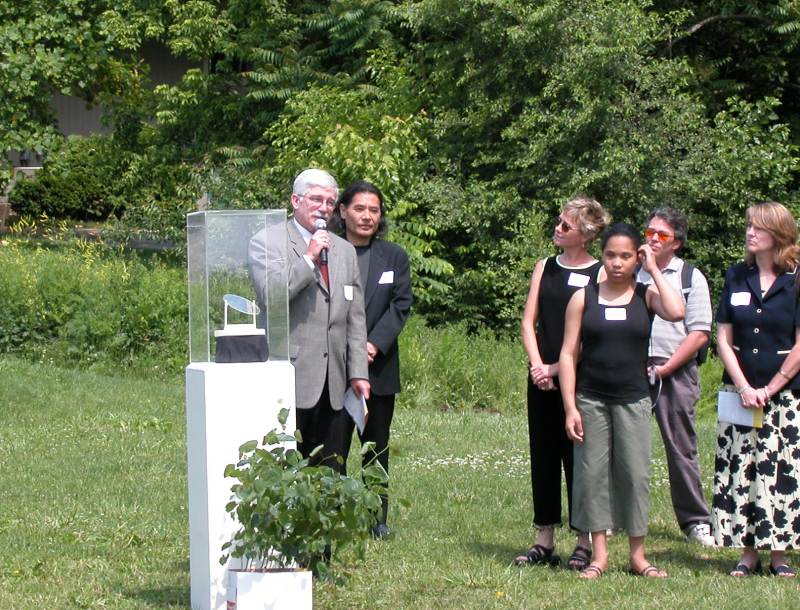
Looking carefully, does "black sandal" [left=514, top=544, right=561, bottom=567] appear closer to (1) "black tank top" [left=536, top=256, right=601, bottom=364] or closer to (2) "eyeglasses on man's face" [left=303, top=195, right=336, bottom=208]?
(1) "black tank top" [left=536, top=256, right=601, bottom=364]

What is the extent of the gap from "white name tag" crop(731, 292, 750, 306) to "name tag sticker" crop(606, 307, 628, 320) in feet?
2.44

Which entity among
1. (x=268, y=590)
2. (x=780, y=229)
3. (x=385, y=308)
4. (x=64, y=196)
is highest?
(x=64, y=196)

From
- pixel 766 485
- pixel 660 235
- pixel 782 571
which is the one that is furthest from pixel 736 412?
pixel 660 235

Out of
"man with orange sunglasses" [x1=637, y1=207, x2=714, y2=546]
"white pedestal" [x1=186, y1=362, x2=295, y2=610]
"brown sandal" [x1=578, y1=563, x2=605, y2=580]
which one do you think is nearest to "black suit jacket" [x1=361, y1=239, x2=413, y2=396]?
"man with orange sunglasses" [x1=637, y1=207, x2=714, y2=546]

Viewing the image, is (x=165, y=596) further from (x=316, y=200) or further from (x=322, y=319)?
(x=316, y=200)

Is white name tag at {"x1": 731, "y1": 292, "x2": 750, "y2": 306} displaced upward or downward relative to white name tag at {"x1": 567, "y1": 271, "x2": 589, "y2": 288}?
downward

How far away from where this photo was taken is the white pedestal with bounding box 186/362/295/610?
222 inches

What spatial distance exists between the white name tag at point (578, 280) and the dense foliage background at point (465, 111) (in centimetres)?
1017

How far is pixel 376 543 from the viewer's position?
24.4 ft

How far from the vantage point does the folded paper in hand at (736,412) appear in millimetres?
6777

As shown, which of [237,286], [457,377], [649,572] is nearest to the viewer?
[237,286]

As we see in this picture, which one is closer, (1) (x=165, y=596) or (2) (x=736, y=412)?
(1) (x=165, y=596)

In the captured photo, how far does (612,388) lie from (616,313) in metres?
0.39

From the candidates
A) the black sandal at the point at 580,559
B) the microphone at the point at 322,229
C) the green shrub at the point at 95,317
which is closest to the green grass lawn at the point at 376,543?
the black sandal at the point at 580,559
